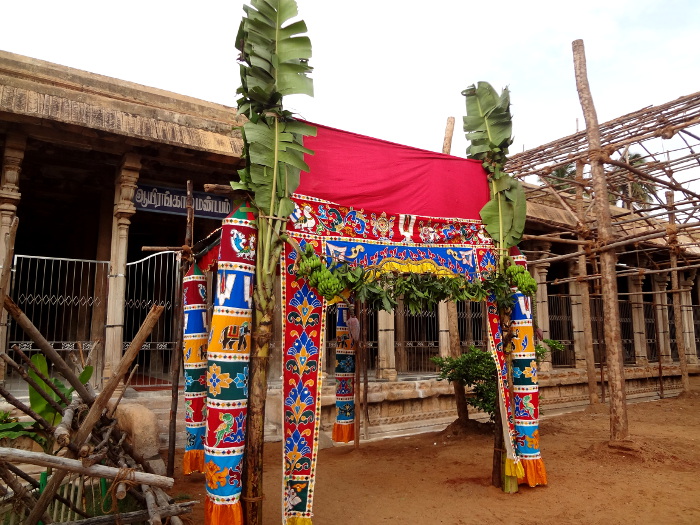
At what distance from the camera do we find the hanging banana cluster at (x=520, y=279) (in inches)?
204

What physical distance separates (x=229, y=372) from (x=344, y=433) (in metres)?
3.75

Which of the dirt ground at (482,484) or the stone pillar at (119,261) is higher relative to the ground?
the stone pillar at (119,261)

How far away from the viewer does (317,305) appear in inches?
165

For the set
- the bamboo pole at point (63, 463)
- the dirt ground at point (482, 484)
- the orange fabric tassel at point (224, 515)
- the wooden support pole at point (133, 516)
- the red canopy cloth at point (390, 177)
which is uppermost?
the red canopy cloth at point (390, 177)

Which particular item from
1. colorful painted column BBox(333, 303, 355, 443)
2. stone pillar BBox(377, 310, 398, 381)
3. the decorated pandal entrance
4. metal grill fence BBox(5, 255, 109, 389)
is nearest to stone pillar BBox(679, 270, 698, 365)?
stone pillar BBox(377, 310, 398, 381)

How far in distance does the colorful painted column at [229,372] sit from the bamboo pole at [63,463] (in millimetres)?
1016

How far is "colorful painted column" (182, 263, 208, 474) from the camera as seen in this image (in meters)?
5.21

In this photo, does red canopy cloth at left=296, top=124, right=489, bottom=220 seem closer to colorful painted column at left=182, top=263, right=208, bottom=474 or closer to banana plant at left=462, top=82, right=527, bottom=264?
banana plant at left=462, top=82, right=527, bottom=264

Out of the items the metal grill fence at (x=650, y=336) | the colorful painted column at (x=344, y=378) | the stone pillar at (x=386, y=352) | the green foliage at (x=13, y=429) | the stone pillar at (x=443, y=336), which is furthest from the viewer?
the metal grill fence at (x=650, y=336)

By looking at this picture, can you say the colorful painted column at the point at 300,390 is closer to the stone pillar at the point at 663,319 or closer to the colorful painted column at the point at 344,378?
the colorful painted column at the point at 344,378

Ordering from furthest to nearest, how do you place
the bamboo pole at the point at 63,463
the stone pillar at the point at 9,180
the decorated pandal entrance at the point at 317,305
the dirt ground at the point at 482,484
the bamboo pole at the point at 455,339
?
the bamboo pole at the point at 455,339 < the stone pillar at the point at 9,180 < the dirt ground at the point at 482,484 < the decorated pandal entrance at the point at 317,305 < the bamboo pole at the point at 63,463

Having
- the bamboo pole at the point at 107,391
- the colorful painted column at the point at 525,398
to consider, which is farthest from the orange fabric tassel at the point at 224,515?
the colorful painted column at the point at 525,398

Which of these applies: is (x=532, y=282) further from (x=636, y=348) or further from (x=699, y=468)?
(x=636, y=348)

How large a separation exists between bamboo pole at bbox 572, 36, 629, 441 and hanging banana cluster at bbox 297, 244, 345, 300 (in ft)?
15.4
